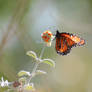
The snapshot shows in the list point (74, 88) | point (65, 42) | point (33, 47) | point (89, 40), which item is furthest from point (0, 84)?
point (89, 40)

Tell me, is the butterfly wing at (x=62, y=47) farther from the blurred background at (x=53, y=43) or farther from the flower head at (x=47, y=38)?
the blurred background at (x=53, y=43)

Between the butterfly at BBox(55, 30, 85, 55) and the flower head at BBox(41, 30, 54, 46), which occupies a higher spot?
the butterfly at BBox(55, 30, 85, 55)

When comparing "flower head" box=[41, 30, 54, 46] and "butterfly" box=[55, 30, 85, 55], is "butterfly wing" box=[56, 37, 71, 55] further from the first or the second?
"flower head" box=[41, 30, 54, 46]

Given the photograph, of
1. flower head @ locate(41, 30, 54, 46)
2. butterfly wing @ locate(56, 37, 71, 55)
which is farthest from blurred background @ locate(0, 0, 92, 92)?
flower head @ locate(41, 30, 54, 46)

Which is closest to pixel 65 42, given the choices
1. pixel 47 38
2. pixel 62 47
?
pixel 62 47

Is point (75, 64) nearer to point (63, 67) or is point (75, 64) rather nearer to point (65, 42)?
point (63, 67)
